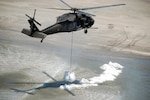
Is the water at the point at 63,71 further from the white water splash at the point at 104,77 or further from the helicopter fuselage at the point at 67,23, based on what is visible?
the helicopter fuselage at the point at 67,23

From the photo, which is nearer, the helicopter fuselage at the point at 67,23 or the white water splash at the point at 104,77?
the helicopter fuselage at the point at 67,23

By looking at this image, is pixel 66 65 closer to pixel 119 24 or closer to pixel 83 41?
pixel 83 41

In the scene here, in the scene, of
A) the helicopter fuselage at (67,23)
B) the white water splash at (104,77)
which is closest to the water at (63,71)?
the white water splash at (104,77)

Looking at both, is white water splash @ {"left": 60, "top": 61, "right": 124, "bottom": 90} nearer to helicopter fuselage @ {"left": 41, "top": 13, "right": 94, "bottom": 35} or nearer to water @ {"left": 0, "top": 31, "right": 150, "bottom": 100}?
water @ {"left": 0, "top": 31, "right": 150, "bottom": 100}

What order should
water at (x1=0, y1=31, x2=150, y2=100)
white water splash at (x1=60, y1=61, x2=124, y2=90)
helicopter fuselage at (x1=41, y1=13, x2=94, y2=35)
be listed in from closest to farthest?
helicopter fuselage at (x1=41, y1=13, x2=94, y2=35) → water at (x1=0, y1=31, x2=150, y2=100) → white water splash at (x1=60, y1=61, x2=124, y2=90)

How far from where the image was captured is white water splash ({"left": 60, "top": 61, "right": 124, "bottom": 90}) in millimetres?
37125

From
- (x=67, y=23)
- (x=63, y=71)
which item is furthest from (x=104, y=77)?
(x=67, y=23)

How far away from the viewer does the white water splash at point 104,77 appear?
37.1m

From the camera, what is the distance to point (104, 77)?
39688mm

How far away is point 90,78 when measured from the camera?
3900 centimetres

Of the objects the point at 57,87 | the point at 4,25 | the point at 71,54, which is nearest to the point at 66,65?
the point at 71,54

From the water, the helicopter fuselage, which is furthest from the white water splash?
the helicopter fuselage

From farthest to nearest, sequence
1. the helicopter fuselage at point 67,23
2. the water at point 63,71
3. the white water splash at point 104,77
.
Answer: the white water splash at point 104,77
the water at point 63,71
the helicopter fuselage at point 67,23

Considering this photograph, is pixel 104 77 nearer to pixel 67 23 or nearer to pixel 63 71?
pixel 63 71
